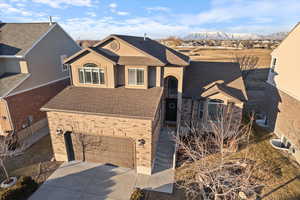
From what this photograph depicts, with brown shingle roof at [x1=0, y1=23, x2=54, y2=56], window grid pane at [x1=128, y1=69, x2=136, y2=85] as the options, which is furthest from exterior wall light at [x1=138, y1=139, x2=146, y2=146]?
brown shingle roof at [x1=0, y1=23, x2=54, y2=56]

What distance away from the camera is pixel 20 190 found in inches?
396

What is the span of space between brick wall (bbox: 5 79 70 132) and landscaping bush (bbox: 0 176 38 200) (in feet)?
→ 21.4

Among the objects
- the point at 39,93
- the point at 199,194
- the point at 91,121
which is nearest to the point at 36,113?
the point at 39,93

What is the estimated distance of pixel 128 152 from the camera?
12398mm

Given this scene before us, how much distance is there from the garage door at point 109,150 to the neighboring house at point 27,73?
21.9 ft

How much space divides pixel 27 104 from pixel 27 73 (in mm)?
2791

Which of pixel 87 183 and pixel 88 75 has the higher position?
pixel 88 75

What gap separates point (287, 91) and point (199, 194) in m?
11.6

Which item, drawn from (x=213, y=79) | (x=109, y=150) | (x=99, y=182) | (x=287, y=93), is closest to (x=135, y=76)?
(x=109, y=150)

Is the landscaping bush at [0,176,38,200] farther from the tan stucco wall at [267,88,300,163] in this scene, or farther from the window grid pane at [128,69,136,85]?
the tan stucco wall at [267,88,300,163]

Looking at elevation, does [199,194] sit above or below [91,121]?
below

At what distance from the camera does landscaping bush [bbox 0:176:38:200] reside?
31.4 feet

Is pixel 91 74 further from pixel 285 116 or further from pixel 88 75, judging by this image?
pixel 285 116

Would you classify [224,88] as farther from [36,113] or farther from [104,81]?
[36,113]
